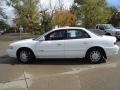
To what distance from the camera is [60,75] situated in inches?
398

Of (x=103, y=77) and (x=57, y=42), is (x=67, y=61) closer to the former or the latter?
(x=57, y=42)

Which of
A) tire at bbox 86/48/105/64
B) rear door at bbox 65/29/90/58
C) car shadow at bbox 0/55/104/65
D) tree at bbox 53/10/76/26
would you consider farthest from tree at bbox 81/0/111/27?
tire at bbox 86/48/105/64

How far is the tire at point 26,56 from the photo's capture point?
506 inches

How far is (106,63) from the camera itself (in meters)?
12.2

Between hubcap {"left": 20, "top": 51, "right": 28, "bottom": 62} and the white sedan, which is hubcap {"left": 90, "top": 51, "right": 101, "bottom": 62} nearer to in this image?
the white sedan

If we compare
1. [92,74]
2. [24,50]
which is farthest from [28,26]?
[92,74]

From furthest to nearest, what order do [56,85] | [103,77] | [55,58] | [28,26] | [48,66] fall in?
1. [28,26]
2. [55,58]
3. [48,66]
4. [103,77]
5. [56,85]

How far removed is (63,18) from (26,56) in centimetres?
3457

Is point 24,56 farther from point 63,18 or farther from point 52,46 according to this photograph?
point 63,18

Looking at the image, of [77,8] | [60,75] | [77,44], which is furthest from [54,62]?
[77,8]

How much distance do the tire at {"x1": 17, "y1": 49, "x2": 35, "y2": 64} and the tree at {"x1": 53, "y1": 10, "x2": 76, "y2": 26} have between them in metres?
32.7

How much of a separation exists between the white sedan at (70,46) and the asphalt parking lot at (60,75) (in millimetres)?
378

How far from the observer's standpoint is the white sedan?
40.0ft

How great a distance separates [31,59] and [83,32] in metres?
2.52
